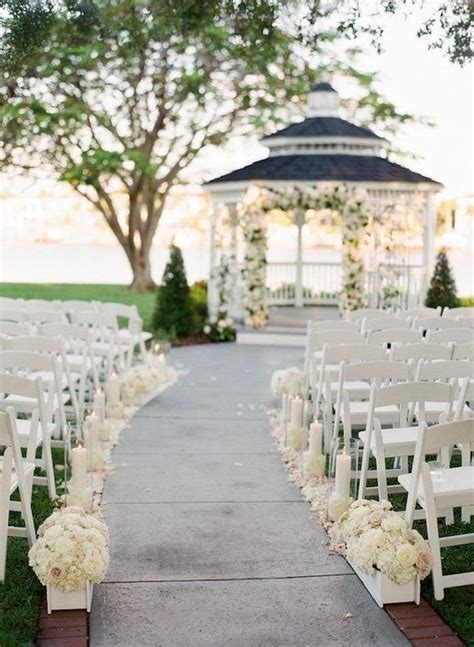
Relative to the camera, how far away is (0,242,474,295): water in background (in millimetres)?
33938

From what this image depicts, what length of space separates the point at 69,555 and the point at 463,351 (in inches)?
166

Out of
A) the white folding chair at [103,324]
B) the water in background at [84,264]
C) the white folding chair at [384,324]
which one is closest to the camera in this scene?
the white folding chair at [384,324]

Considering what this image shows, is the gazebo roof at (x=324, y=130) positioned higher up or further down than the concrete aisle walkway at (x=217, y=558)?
higher up

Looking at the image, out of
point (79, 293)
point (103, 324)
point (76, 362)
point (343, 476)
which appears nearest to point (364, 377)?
point (343, 476)

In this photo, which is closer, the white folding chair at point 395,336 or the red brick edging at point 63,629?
the red brick edging at point 63,629

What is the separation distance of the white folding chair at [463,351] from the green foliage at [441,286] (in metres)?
9.42

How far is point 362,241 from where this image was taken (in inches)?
660

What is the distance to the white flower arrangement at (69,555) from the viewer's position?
4.36 m

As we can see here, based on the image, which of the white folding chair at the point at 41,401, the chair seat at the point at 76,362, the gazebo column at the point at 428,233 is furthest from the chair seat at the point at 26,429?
the gazebo column at the point at 428,233

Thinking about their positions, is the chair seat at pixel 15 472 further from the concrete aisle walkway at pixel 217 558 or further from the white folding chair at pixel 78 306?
the white folding chair at pixel 78 306

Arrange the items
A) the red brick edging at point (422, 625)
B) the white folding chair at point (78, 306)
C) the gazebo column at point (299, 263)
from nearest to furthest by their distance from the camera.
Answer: the red brick edging at point (422, 625) → the white folding chair at point (78, 306) → the gazebo column at point (299, 263)

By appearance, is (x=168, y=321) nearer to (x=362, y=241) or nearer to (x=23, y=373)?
(x=362, y=241)

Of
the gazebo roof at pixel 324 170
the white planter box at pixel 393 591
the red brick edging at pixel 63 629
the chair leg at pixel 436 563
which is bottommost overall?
the red brick edging at pixel 63 629

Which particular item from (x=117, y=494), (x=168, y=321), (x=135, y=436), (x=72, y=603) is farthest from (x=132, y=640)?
(x=168, y=321)
